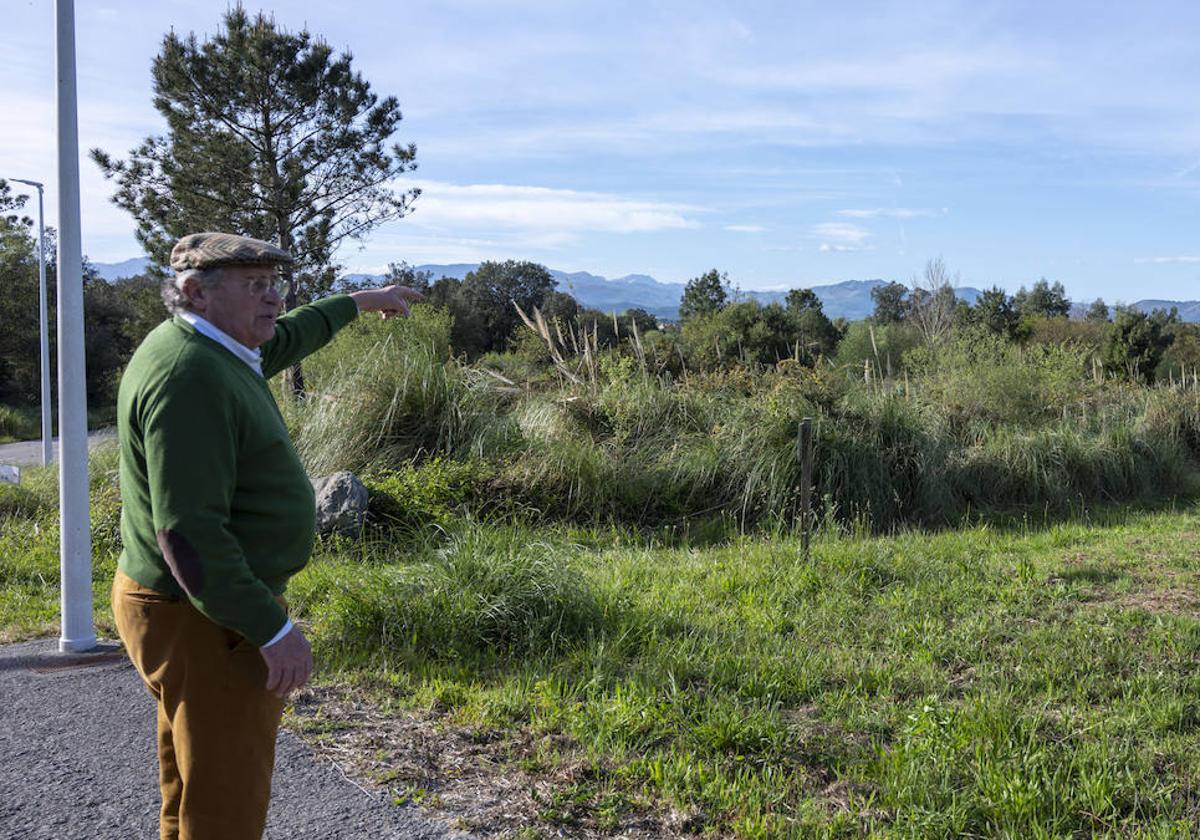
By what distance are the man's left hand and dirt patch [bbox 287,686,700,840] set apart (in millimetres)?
1667

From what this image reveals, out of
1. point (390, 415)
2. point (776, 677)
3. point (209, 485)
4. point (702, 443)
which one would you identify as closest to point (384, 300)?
point (209, 485)

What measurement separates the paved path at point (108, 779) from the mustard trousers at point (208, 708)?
959 mm

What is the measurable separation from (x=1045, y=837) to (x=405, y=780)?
2126 millimetres

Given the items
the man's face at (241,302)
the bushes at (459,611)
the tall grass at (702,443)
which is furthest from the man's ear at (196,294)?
the tall grass at (702,443)

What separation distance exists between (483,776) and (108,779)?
1372mm

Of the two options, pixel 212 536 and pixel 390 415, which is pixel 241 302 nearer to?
pixel 212 536

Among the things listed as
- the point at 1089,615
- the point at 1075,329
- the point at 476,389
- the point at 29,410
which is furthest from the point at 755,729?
the point at 1075,329

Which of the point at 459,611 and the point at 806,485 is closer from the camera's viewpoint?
the point at 459,611

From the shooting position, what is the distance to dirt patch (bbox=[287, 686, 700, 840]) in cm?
312

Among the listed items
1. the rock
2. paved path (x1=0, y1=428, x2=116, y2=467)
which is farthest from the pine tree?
the rock

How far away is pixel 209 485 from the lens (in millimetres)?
2041

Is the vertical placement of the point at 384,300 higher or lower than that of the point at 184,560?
higher

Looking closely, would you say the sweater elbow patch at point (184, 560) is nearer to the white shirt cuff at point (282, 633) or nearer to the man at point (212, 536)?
the man at point (212, 536)

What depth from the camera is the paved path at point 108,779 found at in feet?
10.3
